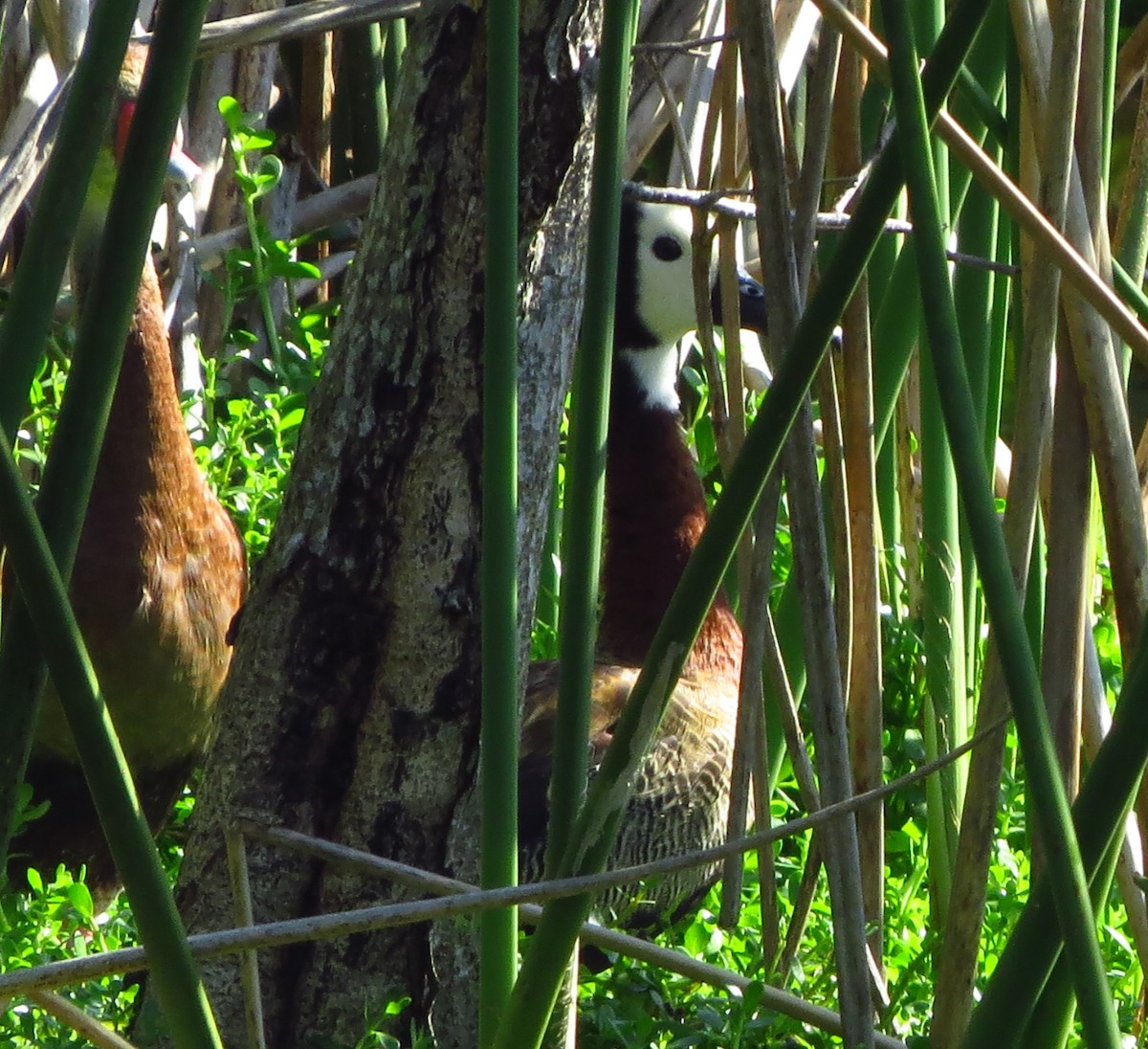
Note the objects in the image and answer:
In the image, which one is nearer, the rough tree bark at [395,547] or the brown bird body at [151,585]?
the rough tree bark at [395,547]

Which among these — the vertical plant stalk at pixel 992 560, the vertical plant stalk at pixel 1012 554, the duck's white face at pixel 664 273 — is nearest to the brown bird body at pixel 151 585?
the duck's white face at pixel 664 273

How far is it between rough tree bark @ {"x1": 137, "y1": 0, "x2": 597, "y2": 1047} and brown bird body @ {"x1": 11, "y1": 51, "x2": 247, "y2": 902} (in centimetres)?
73

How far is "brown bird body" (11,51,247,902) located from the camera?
5.85ft

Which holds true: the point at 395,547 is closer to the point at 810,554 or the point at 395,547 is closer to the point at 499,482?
the point at 810,554

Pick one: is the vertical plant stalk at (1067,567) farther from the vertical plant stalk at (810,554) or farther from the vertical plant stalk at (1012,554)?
the vertical plant stalk at (810,554)

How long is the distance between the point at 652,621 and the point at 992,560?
5.03 feet

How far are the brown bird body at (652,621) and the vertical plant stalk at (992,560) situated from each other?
119cm

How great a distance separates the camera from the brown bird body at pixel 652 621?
1.85 meters

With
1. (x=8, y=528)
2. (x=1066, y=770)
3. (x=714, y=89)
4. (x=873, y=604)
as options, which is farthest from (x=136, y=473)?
(x=8, y=528)

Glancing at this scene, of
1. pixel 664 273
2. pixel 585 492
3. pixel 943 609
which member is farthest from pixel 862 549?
pixel 664 273

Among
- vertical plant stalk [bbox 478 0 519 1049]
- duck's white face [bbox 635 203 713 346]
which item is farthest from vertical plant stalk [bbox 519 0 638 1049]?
duck's white face [bbox 635 203 713 346]

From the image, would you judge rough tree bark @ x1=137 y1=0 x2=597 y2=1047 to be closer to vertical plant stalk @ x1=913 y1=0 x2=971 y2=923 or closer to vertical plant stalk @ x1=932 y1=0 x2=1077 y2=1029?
vertical plant stalk @ x1=932 y1=0 x2=1077 y2=1029

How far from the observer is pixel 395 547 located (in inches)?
40.8

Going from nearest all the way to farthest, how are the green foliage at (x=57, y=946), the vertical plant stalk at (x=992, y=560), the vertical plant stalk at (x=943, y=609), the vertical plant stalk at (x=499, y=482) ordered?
the vertical plant stalk at (x=992, y=560) < the vertical plant stalk at (x=499, y=482) < the green foliage at (x=57, y=946) < the vertical plant stalk at (x=943, y=609)
